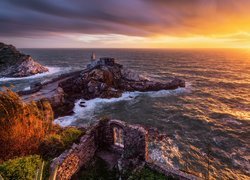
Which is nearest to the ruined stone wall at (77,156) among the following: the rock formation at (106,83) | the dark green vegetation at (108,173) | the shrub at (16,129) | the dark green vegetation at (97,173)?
the dark green vegetation at (97,173)

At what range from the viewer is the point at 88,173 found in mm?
14289

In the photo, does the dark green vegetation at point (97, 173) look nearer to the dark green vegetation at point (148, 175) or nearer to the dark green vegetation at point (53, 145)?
the dark green vegetation at point (148, 175)

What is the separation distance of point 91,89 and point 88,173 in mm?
29408

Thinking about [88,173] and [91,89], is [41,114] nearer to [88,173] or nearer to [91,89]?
[88,173]

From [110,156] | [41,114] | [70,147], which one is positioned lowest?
[110,156]

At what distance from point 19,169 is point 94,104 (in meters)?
27.6

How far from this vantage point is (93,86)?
42.9 m

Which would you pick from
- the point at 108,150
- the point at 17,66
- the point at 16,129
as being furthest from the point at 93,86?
the point at 17,66

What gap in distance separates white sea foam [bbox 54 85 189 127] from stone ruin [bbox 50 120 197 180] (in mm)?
13171

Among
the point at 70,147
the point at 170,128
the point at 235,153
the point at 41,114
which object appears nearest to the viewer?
the point at 70,147

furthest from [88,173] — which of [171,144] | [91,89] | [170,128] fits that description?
[91,89]

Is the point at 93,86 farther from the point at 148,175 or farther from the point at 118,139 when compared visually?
the point at 148,175

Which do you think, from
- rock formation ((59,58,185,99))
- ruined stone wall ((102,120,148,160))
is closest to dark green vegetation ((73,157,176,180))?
ruined stone wall ((102,120,148,160))

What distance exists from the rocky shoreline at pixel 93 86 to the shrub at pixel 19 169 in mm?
21084
